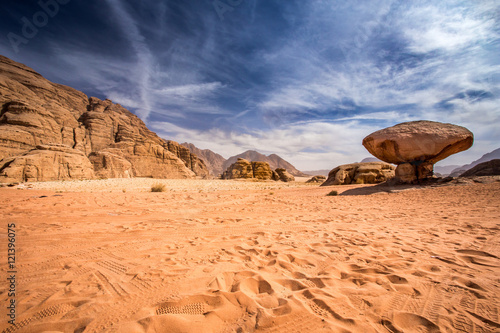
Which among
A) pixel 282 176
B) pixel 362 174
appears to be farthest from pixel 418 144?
pixel 282 176

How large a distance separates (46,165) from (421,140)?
114 ft

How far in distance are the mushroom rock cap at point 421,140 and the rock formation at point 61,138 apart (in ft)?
107

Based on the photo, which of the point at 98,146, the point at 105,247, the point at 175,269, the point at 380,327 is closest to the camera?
the point at 380,327

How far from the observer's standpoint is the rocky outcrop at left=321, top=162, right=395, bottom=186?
18.6 metres

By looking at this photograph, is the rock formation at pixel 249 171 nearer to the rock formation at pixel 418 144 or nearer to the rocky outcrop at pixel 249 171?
the rocky outcrop at pixel 249 171

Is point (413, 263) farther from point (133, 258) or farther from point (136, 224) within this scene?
point (136, 224)

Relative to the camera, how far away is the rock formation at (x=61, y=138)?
67.5 ft

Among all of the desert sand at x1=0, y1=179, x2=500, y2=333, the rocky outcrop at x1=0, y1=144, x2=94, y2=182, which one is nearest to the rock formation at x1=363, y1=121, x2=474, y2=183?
the desert sand at x1=0, y1=179, x2=500, y2=333

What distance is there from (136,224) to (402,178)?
16.0m

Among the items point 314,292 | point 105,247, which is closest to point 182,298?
point 314,292

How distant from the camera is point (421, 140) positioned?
1191cm

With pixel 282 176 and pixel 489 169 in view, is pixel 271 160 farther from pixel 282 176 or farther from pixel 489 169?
pixel 489 169

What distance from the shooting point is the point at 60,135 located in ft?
93.4

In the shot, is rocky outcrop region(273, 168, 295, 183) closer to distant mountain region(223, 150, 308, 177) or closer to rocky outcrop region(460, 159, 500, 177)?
rocky outcrop region(460, 159, 500, 177)
